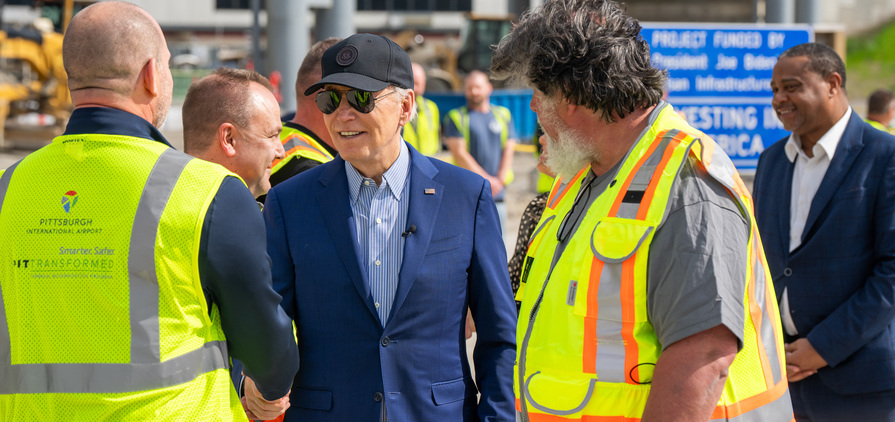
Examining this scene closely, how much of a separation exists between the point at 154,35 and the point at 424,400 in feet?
4.21

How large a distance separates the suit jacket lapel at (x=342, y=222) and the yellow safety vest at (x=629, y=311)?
0.69 meters

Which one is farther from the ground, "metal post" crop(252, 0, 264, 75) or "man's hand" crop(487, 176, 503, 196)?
"metal post" crop(252, 0, 264, 75)

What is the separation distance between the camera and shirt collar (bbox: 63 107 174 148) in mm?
1965

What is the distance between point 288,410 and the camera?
2.55m

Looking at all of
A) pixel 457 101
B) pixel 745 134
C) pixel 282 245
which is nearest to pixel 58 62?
pixel 457 101

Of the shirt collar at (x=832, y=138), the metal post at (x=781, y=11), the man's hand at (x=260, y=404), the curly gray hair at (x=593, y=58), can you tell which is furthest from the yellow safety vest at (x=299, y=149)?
the metal post at (x=781, y=11)

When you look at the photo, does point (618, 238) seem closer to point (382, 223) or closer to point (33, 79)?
point (382, 223)

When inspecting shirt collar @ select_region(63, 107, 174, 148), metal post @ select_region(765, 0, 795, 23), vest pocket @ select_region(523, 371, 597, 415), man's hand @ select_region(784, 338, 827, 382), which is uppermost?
metal post @ select_region(765, 0, 795, 23)

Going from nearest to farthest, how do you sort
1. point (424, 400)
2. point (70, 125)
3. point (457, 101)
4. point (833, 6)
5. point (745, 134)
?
1. point (70, 125)
2. point (424, 400)
3. point (745, 134)
4. point (457, 101)
5. point (833, 6)

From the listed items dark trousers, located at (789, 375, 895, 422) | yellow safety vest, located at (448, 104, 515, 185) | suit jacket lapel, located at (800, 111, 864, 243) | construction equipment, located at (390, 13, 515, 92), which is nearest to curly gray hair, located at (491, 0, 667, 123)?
suit jacket lapel, located at (800, 111, 864, 243)

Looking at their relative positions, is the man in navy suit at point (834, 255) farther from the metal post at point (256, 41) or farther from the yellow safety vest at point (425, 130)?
the metal post at point (256, 41)

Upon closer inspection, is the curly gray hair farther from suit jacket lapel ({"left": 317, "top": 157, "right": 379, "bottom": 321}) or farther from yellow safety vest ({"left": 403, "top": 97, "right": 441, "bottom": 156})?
yellow safety vest ({"left": 403, "top": 97, "right": 441, "bottom": 156})

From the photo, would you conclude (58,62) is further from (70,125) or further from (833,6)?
(833,6)

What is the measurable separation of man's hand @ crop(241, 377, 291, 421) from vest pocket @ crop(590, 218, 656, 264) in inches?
43.2
